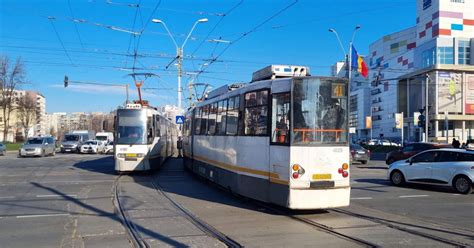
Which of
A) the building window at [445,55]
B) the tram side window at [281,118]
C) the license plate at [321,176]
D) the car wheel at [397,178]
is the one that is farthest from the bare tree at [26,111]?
the license plate at [321,176]

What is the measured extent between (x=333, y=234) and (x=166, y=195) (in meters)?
6.66

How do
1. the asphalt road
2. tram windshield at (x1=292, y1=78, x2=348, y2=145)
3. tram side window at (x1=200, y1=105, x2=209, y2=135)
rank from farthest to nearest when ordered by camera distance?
1. tram side window at (x1=200, y1=105, x2=209, y2=135)
2. tram windshield at (x1=292, y1=78, x2=348, y2=145)
3. the asphalt road

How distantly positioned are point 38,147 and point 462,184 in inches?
1296

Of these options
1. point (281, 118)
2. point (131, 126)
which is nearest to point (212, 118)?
point (281, 118)

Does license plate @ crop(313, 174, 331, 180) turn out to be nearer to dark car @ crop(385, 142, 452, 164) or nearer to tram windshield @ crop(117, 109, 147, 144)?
tram windshield @ crop(117, 109, 147, 144)

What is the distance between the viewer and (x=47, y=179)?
61.0 ft

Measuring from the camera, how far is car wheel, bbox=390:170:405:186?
17.3m

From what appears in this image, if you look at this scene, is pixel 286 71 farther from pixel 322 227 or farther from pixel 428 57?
pixel 428 57

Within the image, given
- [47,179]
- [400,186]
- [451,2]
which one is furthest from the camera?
[451,2]

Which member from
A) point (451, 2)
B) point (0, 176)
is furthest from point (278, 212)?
point (451, 2)

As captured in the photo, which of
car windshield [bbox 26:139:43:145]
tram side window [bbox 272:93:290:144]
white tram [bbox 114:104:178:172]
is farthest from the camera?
car windshield [bbox 26:139:43:145]

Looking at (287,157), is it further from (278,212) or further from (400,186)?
(400,186)

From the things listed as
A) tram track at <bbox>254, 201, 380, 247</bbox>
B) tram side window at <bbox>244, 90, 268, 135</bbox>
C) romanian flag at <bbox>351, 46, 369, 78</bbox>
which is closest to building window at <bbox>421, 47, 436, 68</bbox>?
romanian flag at <bbox>351, 46, 369, 78</bbox>

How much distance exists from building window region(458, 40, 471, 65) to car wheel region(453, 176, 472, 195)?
231ft
